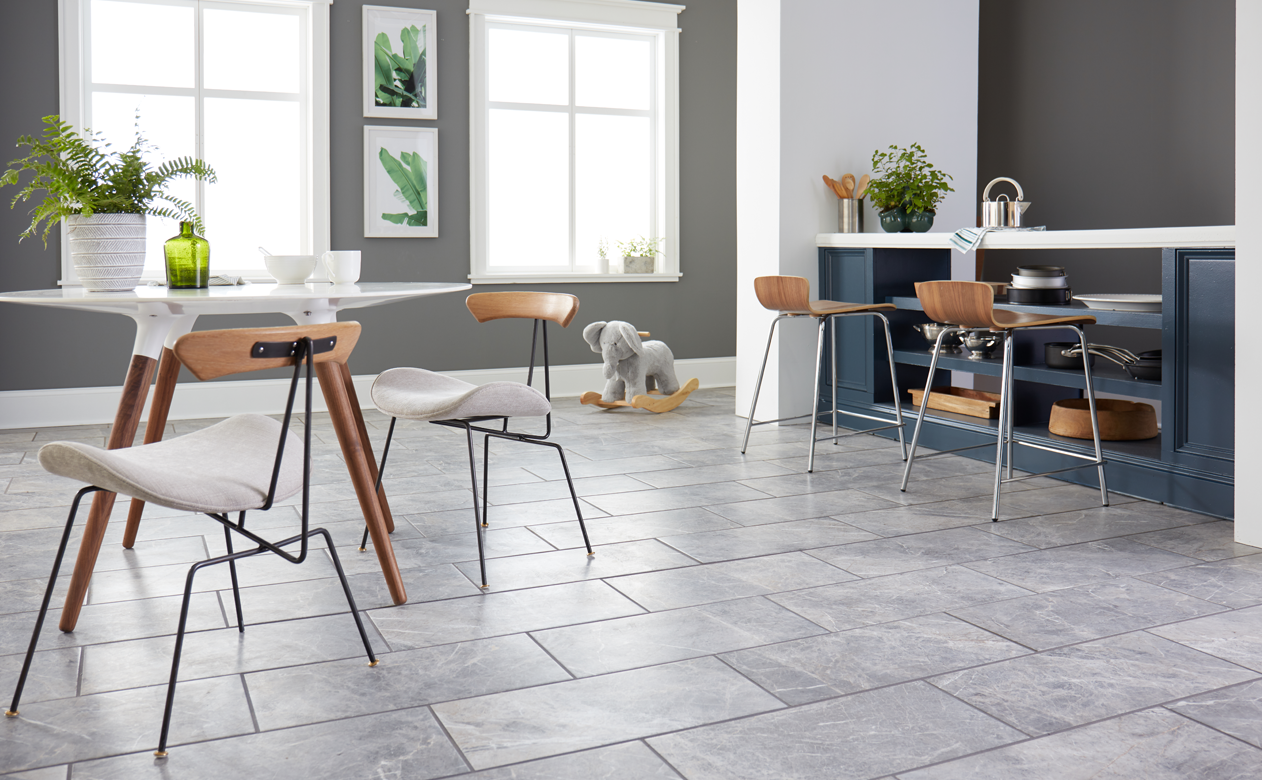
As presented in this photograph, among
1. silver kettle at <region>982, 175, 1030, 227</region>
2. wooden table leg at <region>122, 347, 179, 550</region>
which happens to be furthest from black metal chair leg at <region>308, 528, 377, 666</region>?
silver kettle at <region>982, 175, 1030, 227</region>

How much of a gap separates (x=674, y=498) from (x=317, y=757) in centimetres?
217

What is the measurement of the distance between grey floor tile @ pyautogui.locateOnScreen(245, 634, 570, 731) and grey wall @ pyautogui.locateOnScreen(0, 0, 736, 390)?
414 centimetres

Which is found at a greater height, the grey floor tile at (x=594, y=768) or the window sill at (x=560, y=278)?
the window sill at (x=560, y=278)

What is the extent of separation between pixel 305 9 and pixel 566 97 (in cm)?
167

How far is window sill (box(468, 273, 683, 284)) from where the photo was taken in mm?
6512

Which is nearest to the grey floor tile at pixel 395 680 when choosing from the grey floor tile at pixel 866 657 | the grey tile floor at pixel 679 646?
the grey tile floor at pixel 679 646

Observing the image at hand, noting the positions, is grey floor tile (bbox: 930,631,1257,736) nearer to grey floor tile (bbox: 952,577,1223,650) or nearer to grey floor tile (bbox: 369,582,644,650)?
grey floor tile (bbox: 952,577,1223,650)

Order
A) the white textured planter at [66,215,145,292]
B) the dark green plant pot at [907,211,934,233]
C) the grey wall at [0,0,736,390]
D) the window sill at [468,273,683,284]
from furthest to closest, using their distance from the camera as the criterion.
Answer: the window sill at [468,273,683,284]
the grey wall at [0,0,736,390]
the dark green plant pot at [907,211,934,233]
the white textured planter at [66,215,145,292]

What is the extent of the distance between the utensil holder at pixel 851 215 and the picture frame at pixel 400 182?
2.46 m

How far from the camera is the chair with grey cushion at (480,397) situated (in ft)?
9.07

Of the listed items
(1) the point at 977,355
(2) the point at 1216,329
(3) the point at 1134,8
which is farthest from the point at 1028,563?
(3) the point at 1134,8

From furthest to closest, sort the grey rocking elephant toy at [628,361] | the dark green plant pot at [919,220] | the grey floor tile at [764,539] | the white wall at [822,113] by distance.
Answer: the grey rocking elephant toy at [628,361] → the white wall at [822,113] → the dark green plant pot at [919,220] → the grey floor tile at [764,539]

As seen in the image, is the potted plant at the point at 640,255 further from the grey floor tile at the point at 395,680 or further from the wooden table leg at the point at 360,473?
the grey floor tile at the point at 395,680

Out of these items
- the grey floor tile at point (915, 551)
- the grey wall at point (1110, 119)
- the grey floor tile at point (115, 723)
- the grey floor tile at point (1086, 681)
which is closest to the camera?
the grey floor tile at point (115, 723)
